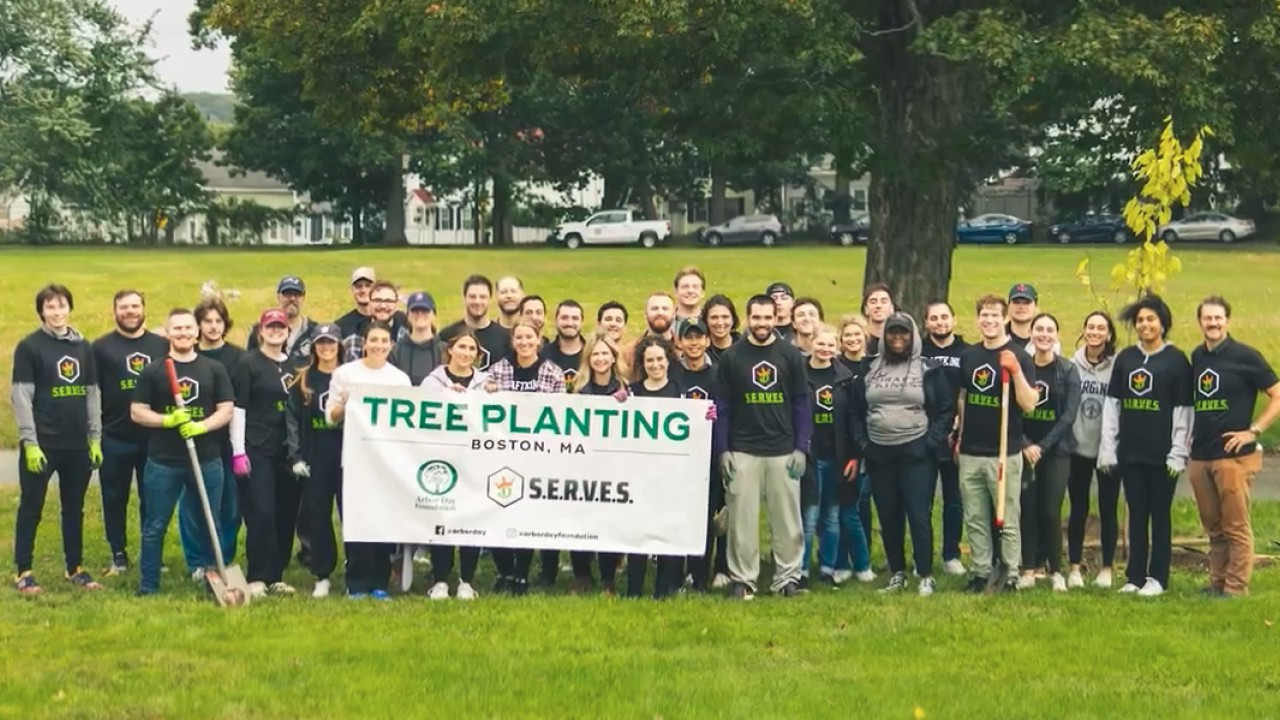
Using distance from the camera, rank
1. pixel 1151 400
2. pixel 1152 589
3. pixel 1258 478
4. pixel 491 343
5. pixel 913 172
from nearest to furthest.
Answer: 1. pixel 1151 400
2. pixel 1152 589
3. pixel 491 343
4. pixel 913 172
5. pixel 1258 478

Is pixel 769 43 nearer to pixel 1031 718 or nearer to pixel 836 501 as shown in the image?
pixel 836 501

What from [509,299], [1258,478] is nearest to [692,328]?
[509,299]

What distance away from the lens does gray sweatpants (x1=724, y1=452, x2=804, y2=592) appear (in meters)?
9.49

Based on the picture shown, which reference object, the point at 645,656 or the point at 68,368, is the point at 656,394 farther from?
the point at 68,368

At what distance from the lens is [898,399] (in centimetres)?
963

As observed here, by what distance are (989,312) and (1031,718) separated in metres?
3.27

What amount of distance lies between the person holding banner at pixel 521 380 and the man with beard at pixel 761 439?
42.2 inches

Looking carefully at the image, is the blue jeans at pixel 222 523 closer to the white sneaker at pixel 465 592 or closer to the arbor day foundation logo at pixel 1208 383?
the white sneaker at pixel 465 592

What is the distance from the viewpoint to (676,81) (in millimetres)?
14461

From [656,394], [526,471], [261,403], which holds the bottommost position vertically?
[526,471]

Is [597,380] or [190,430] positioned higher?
[597,380]

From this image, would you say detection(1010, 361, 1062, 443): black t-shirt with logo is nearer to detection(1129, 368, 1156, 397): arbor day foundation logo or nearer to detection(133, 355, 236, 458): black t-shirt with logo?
detection(1129, 368, 1156, 397): arbor day foundation logo

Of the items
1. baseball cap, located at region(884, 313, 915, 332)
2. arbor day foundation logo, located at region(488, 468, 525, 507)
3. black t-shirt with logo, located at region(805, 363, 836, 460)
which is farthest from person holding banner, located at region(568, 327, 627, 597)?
baseball cap, located at region(884, 313, 915, 332)

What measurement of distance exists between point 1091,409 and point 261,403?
16.9 feet
